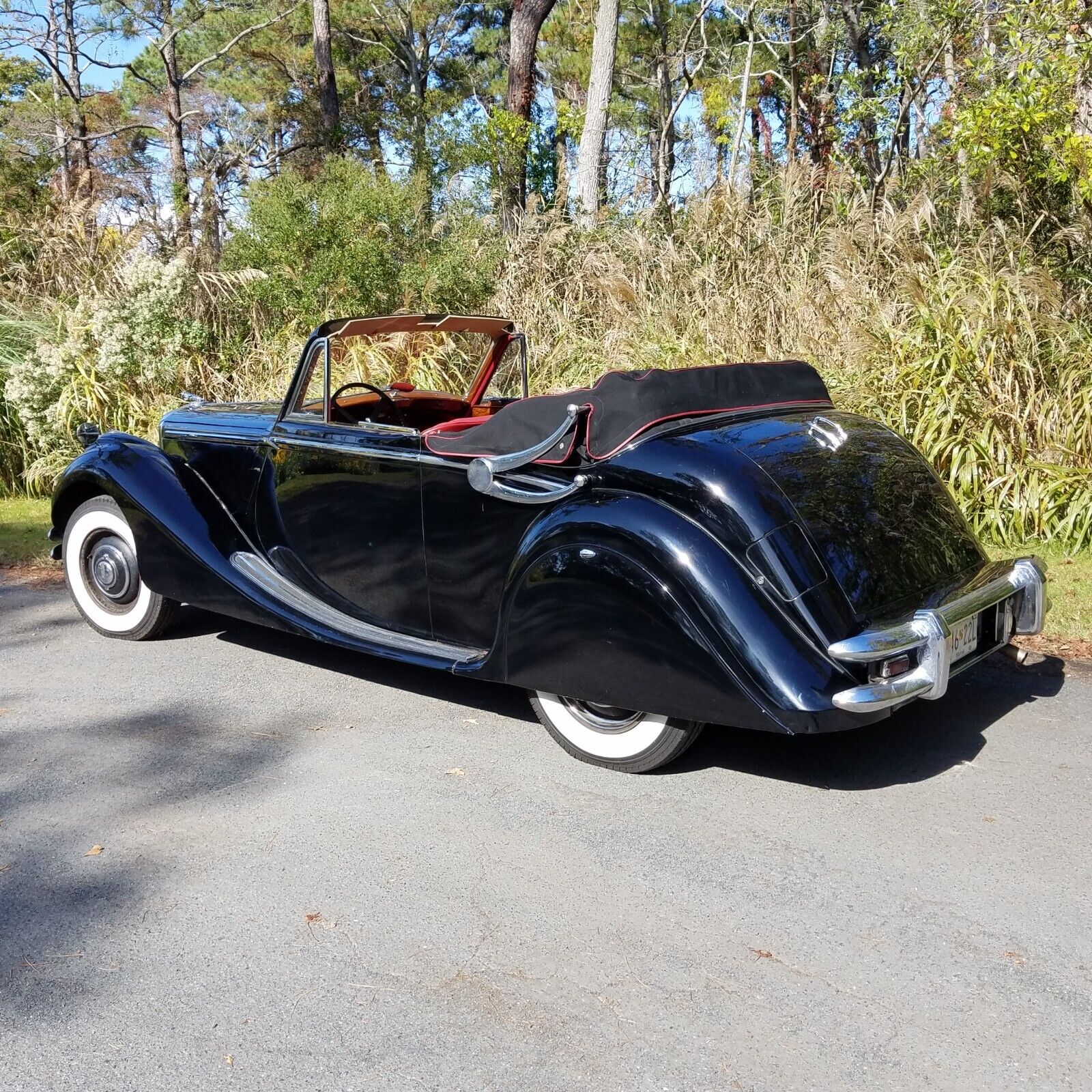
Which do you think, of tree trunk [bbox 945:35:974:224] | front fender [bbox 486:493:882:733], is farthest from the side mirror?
tree trunk [bbox 945:35:974:224]

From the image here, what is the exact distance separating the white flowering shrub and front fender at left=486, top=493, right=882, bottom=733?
6881 mm

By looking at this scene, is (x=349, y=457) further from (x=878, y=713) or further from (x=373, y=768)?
(x=878, y=713)

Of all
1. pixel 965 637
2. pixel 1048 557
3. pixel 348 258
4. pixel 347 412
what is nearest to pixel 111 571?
pixel 347 412

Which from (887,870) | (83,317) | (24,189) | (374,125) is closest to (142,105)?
(374,125)

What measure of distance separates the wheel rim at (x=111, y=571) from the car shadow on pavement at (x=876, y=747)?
305cm

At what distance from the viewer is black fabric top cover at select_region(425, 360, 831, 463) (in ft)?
12.9

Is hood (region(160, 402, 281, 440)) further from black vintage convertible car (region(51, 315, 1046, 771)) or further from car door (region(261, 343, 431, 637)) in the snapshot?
car door (region(261, 343, 431, 637))

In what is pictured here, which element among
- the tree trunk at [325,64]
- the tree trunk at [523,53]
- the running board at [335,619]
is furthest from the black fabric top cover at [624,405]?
the tree trunk at [325,64]

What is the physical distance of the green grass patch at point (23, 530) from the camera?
7574 millimetres

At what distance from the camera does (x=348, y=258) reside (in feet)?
33.9

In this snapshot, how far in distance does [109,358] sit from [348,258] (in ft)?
7.75

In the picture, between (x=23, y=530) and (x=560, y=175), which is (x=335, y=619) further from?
(x=560, y=175)

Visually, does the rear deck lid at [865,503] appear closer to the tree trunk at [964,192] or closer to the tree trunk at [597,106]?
the tree trunk at [964,192]

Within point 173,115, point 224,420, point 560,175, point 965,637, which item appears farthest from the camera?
point 173,115
